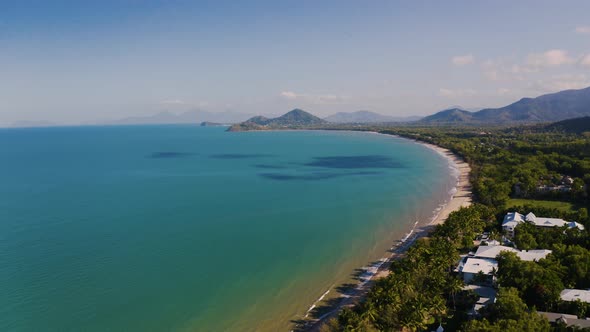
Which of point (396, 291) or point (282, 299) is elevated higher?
point (396, 291)

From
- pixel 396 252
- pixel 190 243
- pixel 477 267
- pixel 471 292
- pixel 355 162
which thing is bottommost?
pixel 396 252

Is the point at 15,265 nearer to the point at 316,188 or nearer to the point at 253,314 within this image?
the point at 253,314

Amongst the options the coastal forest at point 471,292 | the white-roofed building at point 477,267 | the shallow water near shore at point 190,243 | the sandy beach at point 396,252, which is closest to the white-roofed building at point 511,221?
the coastal forest at point 471,292

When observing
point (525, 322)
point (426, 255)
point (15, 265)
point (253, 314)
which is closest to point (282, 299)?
point (253, 314)

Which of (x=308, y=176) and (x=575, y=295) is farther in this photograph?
(x=308, y=176)

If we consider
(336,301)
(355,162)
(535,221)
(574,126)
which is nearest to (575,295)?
→ (336,301)

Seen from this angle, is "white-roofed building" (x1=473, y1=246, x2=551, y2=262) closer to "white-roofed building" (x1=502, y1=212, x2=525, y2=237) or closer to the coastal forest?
the coastal forest

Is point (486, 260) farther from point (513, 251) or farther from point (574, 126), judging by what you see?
point (574, 126)
